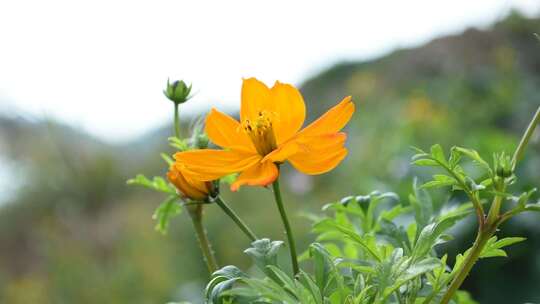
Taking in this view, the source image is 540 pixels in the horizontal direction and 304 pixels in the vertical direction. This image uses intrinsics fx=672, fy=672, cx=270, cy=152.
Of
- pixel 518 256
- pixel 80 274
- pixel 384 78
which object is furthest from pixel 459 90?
pixel 384 78

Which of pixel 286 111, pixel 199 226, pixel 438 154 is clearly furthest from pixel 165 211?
pixel 438 154

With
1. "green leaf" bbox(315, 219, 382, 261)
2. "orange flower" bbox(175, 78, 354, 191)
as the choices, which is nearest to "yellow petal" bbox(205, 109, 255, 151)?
"orange flower" bbox(175, 78, 354, 191)

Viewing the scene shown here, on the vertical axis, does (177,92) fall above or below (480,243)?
above

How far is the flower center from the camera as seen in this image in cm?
51

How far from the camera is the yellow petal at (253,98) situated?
54 cm

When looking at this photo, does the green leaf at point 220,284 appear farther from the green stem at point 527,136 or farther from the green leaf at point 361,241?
the green stem at point 527,136

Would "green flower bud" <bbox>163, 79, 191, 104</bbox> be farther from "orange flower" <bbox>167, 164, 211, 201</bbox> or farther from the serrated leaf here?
the serrated leaf

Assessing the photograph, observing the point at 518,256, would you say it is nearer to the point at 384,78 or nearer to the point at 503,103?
the point at 503,103

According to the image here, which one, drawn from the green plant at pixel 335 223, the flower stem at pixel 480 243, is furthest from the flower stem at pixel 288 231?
the flower stem at pixel 480 243

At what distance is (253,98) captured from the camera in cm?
54

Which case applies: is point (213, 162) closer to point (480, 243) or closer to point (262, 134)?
point (262, 134)

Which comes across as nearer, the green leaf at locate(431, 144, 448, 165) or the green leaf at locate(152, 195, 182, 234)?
the green leaf at locate(431, 144, 448, 165)

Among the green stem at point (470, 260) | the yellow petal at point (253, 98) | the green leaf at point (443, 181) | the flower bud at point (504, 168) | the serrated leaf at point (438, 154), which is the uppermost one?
the yellow petal at point (253, 98)

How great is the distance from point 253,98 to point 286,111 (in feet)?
0.11
